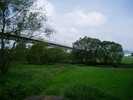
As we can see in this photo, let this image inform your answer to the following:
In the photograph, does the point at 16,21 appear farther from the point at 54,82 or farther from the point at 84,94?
the point at 84,94

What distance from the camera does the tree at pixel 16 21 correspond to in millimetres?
22252

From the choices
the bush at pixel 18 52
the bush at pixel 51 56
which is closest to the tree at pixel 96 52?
the bush at pixel 51 56

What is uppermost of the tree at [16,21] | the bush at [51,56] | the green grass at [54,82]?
the tree at [16,21]

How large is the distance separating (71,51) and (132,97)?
163 feet

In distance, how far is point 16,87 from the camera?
1367 cm

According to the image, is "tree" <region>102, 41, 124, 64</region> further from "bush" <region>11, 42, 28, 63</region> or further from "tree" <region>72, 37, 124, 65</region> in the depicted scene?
"bush" <region>11, 42, 28, 63</region>

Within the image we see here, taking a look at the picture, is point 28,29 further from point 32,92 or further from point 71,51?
point 71,51

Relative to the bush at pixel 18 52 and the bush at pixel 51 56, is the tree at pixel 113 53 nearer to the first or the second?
the bush at pixel 51 56

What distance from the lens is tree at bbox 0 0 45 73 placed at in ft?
73.0

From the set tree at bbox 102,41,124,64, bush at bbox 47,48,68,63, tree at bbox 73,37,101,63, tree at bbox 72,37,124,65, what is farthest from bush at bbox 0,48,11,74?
tree at bbox 102,41,124,64

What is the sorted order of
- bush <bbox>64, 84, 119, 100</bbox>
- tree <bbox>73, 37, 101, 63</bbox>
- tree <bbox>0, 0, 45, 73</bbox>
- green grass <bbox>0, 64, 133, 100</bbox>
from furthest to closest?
tree <bbox>73, 37, 101, 63</bbox>
tree <bbox>0, 0, 45, 73</bbox>
green grass <bbox>0, 64, 133, 100</bbox>
bush <bbox>64, 84, 119, 100</bbox>

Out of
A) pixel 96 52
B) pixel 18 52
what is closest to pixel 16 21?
pixel 18 52

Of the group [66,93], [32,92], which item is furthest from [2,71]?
[66,93]

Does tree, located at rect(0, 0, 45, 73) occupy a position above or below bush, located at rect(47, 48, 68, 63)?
above
